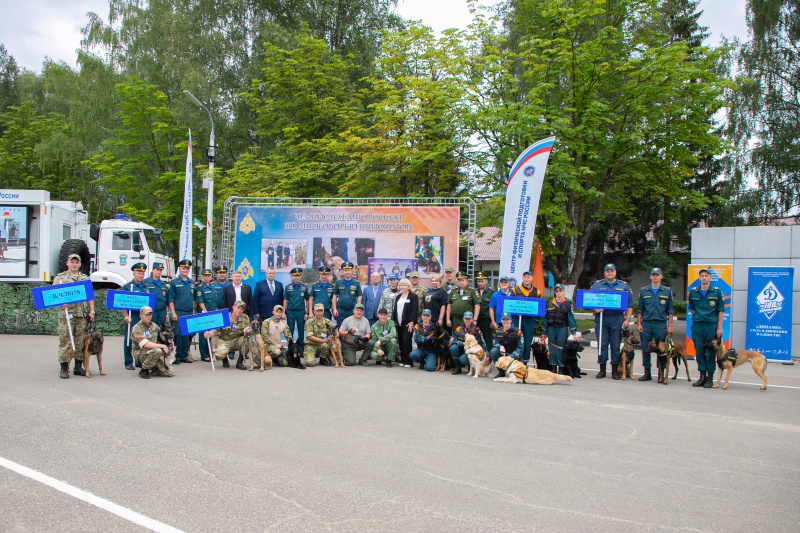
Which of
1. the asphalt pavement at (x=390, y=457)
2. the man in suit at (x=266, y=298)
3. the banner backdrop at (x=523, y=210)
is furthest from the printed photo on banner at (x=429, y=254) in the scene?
the asphalt pavement at (x=390, y=457)

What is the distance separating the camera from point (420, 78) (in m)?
20.3

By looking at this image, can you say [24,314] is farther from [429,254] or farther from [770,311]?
→ [770,311]

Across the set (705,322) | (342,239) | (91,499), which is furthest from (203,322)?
(705,322)

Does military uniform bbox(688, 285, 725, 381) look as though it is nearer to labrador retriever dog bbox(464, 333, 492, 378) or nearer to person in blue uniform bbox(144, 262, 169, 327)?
labrador retriever dog bbox(464, 333, 492, 378)

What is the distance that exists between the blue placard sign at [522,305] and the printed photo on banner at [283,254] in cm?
627

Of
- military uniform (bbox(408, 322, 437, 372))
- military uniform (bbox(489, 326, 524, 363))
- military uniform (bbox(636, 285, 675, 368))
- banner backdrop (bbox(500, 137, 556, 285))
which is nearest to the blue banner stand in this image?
military uniform (bbox(408, 322, 437, 372))

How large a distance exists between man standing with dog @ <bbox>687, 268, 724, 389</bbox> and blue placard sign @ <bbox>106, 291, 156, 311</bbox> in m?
9.66

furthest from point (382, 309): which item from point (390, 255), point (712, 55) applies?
point (712, 55)

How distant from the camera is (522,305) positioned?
1117 cm

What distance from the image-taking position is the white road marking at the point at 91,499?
149 inches

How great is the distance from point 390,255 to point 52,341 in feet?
28.1

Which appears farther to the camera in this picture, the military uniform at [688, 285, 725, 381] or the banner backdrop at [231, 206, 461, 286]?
the banner backdrop at [231, 206, 461, 286]

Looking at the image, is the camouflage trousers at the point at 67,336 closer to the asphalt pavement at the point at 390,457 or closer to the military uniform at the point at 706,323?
the asphalt pavement at the point at 390,457

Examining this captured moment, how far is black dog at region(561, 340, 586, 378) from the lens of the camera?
35.0 feet
